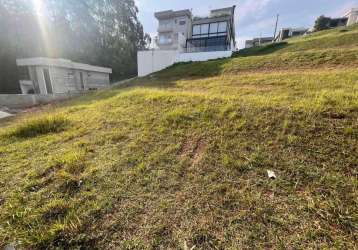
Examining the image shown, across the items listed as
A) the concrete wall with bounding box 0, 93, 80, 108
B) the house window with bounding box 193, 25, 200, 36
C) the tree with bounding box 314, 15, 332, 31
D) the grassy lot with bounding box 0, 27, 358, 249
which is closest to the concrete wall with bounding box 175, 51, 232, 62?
the house window with bounding box 193, 25, 200, 36

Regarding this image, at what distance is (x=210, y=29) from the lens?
18844mm

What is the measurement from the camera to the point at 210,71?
28.5ft

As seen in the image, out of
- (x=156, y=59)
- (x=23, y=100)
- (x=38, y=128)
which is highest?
(x=156, y=59)

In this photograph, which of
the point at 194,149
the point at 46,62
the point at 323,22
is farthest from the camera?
the point at 323,22

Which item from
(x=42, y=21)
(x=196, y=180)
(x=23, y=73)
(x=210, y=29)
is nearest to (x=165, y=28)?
(x=210, y=29)

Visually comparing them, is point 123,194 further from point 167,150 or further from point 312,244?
point 312,244

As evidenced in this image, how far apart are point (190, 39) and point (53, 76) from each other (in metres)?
13.0

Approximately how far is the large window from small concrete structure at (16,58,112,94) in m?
11.2

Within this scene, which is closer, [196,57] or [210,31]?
[196,57]

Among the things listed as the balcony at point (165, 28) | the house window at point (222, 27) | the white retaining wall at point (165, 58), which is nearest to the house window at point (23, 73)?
the white retaining wall at point (165, 58)

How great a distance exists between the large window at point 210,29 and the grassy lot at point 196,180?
684 inches

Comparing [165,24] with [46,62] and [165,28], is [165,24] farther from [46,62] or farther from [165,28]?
[46,62]

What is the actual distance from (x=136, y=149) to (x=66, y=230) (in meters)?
1.28

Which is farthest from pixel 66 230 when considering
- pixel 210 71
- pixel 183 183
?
pixel 210 71
